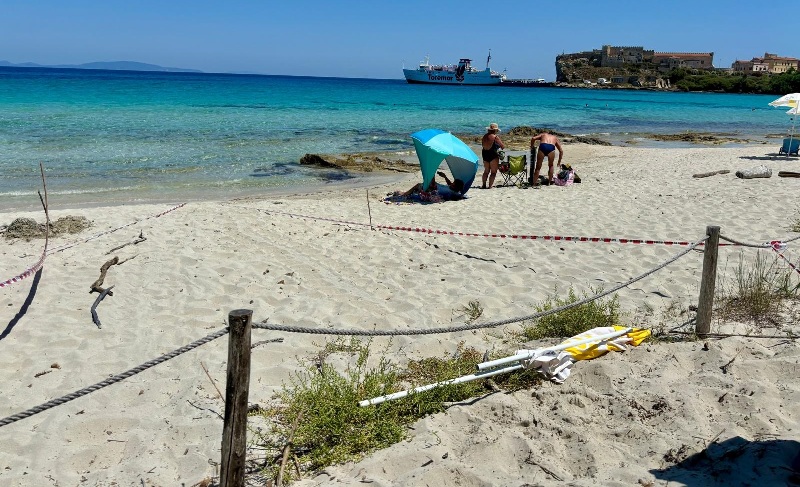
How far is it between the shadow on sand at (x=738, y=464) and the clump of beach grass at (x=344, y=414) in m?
1.17

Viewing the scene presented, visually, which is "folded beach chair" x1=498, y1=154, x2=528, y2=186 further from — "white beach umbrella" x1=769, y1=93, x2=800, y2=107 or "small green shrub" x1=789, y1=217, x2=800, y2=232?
"white beach umbrella" x1=769, y1=93, x2=800, y2=107

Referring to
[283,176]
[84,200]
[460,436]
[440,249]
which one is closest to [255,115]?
[283,176]

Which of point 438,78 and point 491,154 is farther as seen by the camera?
point 438,78

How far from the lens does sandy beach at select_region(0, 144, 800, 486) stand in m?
3.34

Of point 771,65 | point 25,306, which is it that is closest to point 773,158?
point 25,306

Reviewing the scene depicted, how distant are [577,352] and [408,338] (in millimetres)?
1399

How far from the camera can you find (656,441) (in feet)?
11.2

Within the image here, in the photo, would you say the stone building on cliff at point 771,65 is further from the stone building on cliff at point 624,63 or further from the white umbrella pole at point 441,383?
the white umbrella pole at point 441,383

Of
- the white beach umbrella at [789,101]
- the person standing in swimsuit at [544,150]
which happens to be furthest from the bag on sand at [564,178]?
the white beach umbrella at [789,101]

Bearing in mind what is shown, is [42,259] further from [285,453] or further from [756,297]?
[756,297]

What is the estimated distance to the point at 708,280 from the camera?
464cm

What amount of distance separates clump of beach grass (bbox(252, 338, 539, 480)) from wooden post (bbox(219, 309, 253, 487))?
0.42 m

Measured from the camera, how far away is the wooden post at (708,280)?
15.1 feet

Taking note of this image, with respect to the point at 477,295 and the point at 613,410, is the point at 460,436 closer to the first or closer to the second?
the point at 613,410
